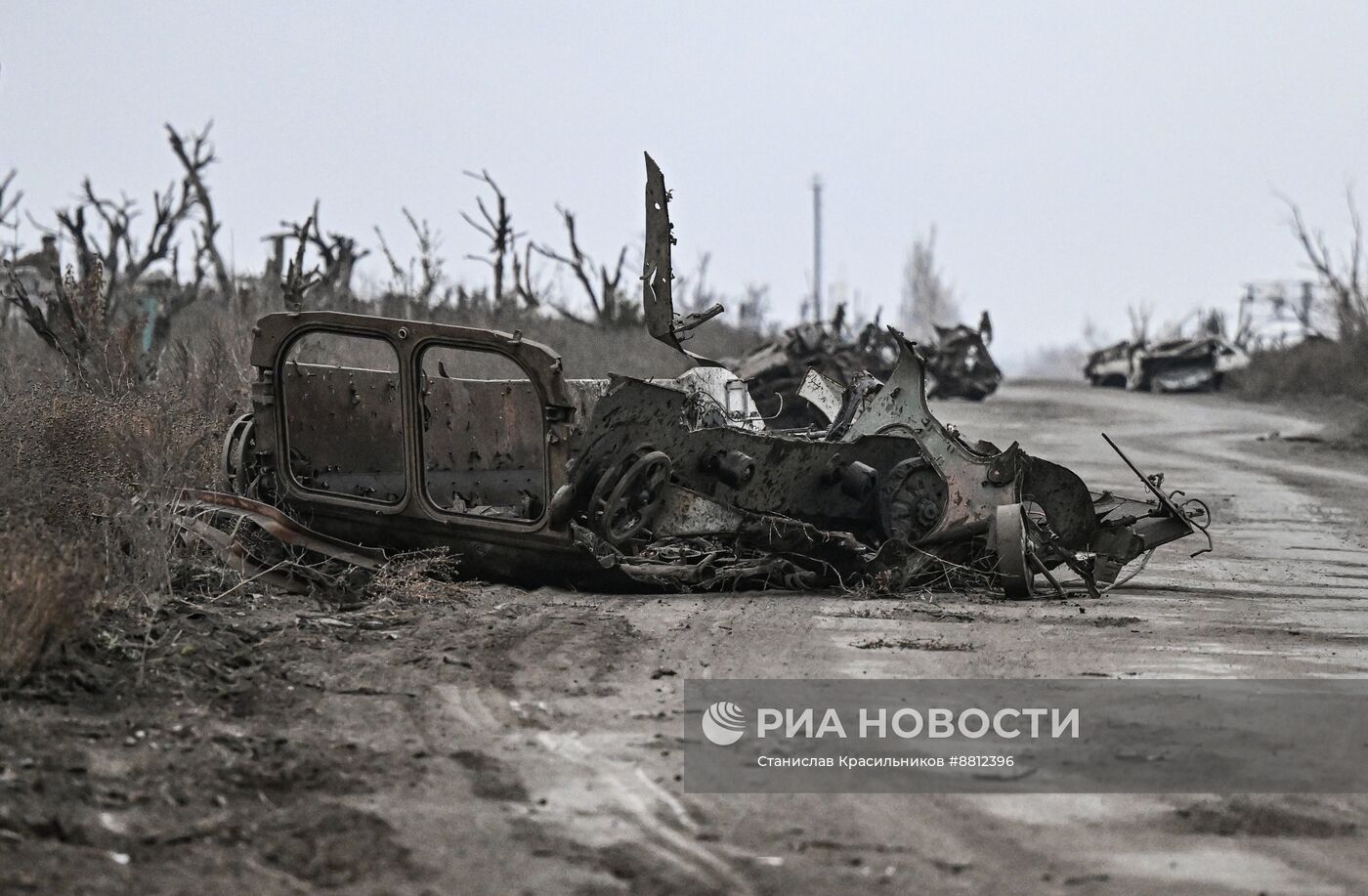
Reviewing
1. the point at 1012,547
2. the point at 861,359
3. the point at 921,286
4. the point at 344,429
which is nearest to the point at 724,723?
the point at 1012,547

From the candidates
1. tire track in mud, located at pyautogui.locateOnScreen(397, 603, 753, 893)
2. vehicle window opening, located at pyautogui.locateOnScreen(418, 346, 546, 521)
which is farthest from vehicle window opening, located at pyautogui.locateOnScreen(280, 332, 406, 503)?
tire track in mud, located at pyautogui.locateOnScreen(397, 603, 753, 893)

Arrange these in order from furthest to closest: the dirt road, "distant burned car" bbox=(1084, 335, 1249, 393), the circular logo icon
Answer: "distant burned car" bbox=(1084, 335, 1249, 393)
the circular logo icon
the dirt road

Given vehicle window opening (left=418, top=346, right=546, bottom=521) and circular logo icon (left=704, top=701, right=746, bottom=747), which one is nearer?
circular logo icon (left=704, top=701, right=746, bottom=747)

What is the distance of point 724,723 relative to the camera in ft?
16.6

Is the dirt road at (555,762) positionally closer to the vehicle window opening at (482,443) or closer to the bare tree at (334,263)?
the vehicle window opening at (482,443)

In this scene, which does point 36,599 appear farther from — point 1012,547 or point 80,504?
point 1012,547

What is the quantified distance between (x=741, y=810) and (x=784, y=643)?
2327mm

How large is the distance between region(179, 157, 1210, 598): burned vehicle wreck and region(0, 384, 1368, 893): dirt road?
31 centimetres

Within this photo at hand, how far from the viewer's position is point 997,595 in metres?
8.05

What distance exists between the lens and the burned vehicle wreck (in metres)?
7.33

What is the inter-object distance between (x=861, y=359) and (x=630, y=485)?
17034mm

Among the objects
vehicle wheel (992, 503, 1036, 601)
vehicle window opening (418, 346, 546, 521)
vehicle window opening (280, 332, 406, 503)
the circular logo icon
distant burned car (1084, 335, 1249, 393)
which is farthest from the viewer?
distant burned car (1084, 335, 1249, 393)

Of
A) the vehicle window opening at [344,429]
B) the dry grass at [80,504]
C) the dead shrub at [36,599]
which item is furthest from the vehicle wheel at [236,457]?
the dead shrub at [36,599]

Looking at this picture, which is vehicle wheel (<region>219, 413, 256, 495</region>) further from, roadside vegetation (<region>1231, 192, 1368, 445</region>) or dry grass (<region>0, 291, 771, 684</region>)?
roadside vegetation (<region>1231, 192, 1368, 445</region>)
